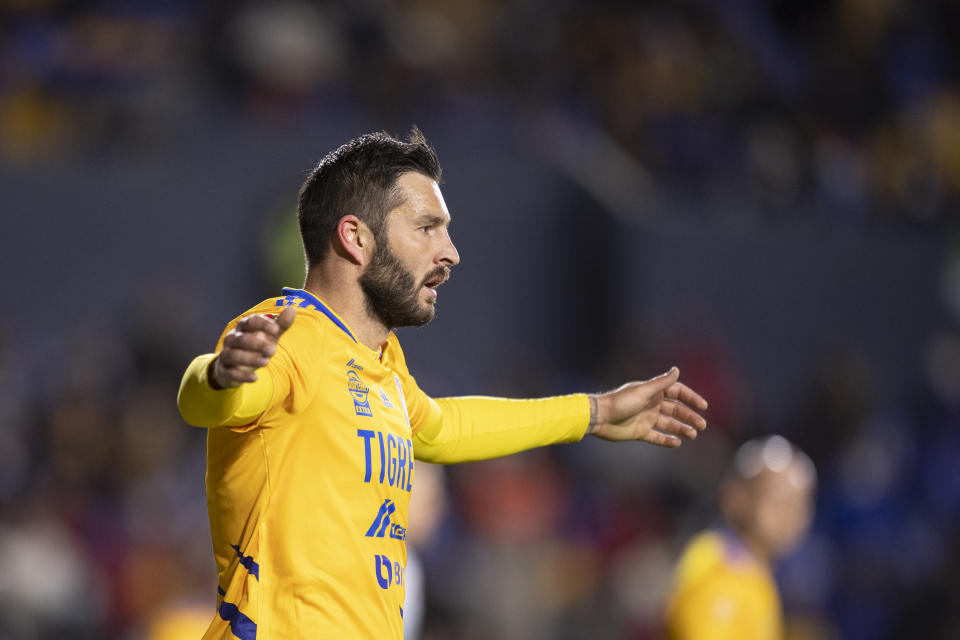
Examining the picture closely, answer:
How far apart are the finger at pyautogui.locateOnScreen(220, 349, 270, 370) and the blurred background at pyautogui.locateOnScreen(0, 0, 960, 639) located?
173 inches

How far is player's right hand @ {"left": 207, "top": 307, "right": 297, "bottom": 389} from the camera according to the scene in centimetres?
239

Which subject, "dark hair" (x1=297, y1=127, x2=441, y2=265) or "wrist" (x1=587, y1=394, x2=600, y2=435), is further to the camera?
"wrist" (x1=587, y1=394, x2=600, y2=435)

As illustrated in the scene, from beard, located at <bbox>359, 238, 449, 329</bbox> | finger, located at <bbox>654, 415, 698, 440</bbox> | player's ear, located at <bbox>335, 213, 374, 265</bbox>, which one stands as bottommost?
finger, located at <bbox>654, 415, 698, 440</bbox>

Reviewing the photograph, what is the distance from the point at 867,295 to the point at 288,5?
5614 millimetres

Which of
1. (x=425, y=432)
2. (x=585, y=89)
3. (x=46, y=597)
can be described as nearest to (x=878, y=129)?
(x=585, y=89)

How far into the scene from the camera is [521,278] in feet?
32.6

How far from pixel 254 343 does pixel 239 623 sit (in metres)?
0.72

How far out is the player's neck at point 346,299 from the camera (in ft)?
9.78

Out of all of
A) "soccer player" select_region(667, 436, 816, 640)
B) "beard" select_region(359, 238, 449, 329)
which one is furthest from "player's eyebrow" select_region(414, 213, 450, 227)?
"soccer player" select_region(667, 436, 816, 640)

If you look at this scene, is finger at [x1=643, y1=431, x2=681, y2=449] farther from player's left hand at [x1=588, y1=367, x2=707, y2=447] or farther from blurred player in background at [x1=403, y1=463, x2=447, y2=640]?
blurred player in background at [x1=403, y1=463, x2=447, y2=640]

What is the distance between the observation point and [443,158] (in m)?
9.48

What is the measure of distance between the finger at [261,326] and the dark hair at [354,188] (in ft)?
1.89

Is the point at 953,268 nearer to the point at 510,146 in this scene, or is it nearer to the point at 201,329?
the point at 510,146

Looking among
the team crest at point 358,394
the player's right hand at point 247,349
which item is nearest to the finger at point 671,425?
the team crest at point 358,394
